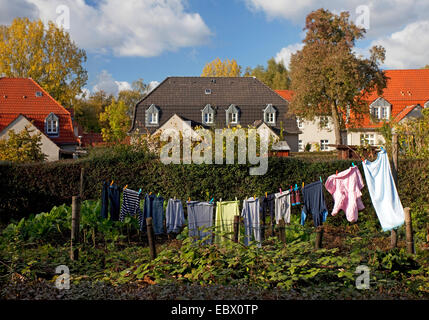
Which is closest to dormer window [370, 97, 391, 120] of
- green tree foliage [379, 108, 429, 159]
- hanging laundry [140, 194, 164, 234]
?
green tree foliage [379, 108, 429, 159]

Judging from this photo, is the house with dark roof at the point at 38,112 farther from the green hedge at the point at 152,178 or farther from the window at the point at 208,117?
the green hedge at the point at 152,178

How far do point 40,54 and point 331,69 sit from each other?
24229 millimetres

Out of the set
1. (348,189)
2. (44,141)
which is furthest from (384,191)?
(44,141)

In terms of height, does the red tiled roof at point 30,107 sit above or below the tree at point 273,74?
below

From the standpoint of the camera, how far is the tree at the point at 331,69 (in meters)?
27.8

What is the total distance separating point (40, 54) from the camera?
34.2m

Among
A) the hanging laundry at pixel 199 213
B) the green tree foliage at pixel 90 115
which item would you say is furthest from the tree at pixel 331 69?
the green tree foliage at pixel 90 115

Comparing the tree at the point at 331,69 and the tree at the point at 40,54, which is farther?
the tree at the point at 40,54

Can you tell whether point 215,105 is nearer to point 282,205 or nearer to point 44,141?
point 44,141

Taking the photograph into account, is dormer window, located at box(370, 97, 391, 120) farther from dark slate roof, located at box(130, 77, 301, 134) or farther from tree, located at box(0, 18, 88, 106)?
tree, located at box(0, 18, 88, 106)

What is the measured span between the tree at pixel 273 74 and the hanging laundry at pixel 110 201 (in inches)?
1976

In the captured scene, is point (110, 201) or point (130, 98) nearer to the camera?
point (110, 201)
